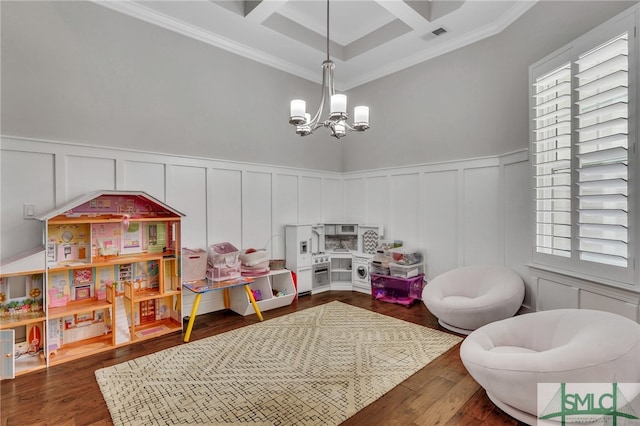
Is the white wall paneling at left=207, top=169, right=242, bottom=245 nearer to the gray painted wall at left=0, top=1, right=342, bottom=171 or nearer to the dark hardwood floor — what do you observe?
the gray painted wall at left=0, top=1, right=342, bottom=171

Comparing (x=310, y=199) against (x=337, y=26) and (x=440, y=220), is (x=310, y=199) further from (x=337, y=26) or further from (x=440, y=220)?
(x=337, y=26)

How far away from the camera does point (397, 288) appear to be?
4.57 m

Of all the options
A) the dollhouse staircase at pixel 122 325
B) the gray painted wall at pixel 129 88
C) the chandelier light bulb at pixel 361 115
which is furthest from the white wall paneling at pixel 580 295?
the dollhouse staircase at pixel 122 325

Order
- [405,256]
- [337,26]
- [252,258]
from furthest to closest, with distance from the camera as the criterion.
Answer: [405,256] → [337,26] → [252,258]

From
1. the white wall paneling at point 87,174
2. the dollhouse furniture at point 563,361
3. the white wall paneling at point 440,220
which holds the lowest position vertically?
the dollhouse furniture at point 563,361

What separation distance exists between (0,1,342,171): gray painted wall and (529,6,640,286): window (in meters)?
3.40

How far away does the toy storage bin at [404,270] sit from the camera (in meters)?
4.51

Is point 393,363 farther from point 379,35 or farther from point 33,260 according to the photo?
point 379,35

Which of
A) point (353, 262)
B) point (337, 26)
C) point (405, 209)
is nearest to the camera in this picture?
point (337, 26)

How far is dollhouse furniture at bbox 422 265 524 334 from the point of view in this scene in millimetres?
3230

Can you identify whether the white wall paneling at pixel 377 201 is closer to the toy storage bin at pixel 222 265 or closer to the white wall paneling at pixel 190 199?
the toy storage bin at pixel 222 265

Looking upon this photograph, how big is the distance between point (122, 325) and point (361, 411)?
8.59 feet

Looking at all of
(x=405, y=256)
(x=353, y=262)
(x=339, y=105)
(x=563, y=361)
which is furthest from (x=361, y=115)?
(x=353, y=262)

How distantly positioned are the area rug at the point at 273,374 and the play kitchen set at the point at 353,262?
94 cm
